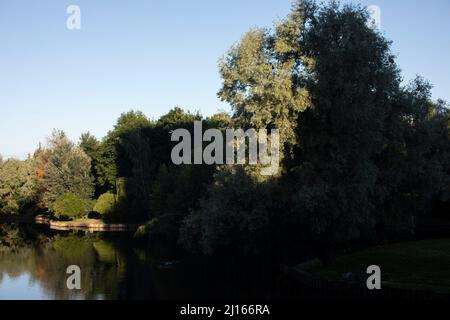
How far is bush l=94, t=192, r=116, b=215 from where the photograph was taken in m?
72.1

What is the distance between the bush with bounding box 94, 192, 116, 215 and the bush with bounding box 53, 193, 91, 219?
2.91 metres

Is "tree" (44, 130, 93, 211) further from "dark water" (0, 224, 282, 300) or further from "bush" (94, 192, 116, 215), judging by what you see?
"dark water" (0, 224, 282, 300)

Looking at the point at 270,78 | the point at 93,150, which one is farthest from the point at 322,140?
the point at 93,150

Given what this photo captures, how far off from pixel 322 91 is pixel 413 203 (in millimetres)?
10096

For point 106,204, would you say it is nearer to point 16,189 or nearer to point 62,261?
point 16,189

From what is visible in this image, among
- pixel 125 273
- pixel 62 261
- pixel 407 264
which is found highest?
pixel 407 264

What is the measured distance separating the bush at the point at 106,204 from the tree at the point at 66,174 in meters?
4.96

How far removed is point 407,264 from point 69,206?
54.8 metres

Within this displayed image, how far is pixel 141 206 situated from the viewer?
6975 centimetres

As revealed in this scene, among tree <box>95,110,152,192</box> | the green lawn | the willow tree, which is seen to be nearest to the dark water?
the green lawn

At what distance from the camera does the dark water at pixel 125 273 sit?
27547 millimetres

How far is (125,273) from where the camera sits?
3447 centimetres

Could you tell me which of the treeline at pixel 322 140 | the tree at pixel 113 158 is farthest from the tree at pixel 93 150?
the treeline at pixel 322 140
